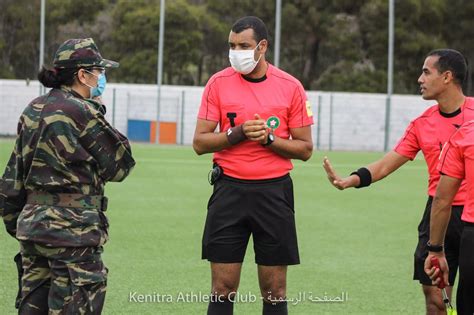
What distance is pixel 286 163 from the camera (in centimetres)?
702

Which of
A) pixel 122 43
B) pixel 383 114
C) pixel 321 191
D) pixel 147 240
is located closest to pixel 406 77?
pixel 383 114

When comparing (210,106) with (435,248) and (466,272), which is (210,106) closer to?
(435,248)

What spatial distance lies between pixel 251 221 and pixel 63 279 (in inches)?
58.2

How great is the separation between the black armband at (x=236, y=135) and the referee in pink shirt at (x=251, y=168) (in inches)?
3.5

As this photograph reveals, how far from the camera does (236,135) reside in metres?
6.72

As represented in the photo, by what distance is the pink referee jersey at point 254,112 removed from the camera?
6.91 m

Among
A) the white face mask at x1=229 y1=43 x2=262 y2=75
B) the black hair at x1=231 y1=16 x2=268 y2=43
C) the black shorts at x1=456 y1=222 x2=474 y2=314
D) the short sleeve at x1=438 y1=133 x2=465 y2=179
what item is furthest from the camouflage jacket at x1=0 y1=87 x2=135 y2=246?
the black shorts at x1=456 y1=222 x2=474 y2=314

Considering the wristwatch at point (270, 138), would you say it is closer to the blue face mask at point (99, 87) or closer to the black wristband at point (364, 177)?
the black wristband at point (364, 177)

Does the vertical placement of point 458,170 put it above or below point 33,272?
above

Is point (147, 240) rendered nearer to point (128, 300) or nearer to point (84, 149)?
point (128, 300)

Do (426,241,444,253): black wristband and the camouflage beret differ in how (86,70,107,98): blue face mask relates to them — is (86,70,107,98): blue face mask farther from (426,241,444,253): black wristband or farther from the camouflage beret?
(426,241,444,253): black wristband

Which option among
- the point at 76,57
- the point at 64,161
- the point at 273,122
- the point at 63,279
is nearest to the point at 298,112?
the point at 273,122

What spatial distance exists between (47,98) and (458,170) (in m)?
2.52

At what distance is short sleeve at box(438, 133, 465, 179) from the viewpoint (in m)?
5.89
